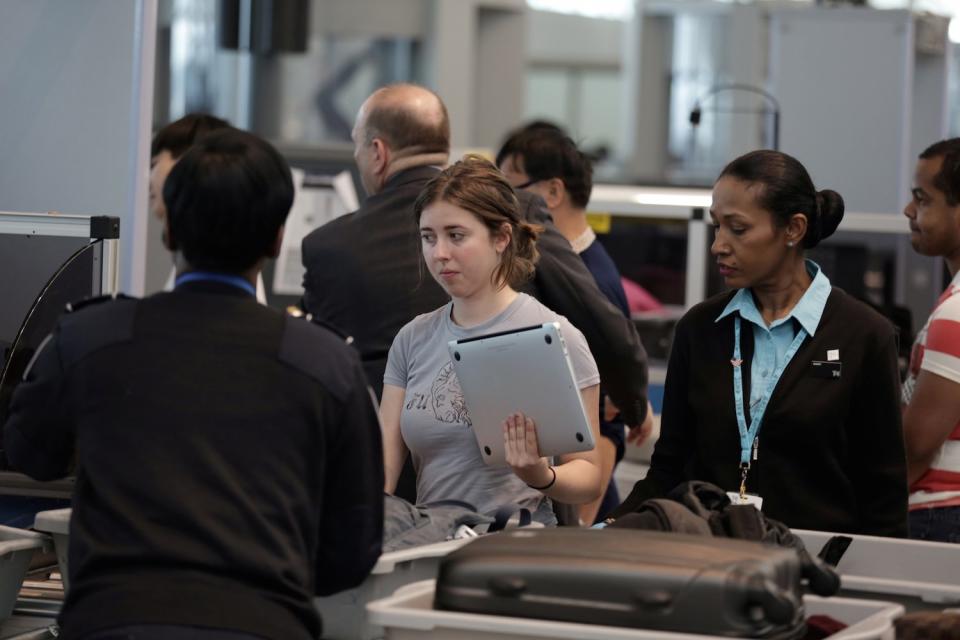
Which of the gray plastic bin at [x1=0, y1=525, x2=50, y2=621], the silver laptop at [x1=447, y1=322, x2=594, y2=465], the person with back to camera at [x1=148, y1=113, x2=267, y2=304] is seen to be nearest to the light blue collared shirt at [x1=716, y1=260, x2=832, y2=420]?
the silver laptop at [x1=447, y1=322, x2=594, y2=465]

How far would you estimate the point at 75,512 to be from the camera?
1730 millimetres

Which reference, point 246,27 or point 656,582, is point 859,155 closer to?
point 246,27

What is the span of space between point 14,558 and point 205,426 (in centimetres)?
64

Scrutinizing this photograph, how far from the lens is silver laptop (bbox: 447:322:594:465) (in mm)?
2197

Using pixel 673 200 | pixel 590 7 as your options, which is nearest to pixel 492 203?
pixel 673 200

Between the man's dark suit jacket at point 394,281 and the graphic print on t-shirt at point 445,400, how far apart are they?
0.46m

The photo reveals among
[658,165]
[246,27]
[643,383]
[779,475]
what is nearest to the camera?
[779,475]

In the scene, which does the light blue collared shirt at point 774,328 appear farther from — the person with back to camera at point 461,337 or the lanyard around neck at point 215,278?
the lanyard around neck at point 215,278

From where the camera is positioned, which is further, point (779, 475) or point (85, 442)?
point (779, 475)

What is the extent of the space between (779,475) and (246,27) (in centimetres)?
468

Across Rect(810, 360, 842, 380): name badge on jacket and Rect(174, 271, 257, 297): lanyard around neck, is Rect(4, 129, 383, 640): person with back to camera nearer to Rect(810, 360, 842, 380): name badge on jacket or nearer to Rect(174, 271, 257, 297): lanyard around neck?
Rect(174, 271, 257, 297): lanyard around neck

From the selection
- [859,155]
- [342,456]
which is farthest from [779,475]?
[859,155]

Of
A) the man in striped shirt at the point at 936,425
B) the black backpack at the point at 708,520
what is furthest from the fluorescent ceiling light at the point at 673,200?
the black backpack at the point at 708,520

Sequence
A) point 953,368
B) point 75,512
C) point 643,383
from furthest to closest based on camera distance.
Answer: point 643,383
point 953,368
point 75,512
